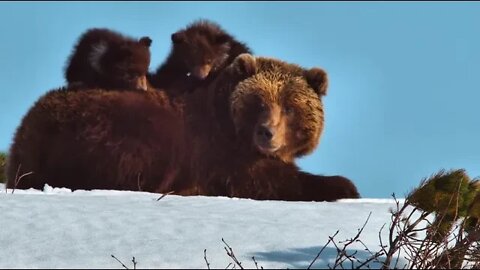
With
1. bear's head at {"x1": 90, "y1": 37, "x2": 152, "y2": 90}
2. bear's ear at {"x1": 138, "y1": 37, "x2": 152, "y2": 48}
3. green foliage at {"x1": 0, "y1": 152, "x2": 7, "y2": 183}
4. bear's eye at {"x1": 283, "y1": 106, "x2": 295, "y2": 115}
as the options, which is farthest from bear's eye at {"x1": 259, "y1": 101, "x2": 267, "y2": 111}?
green foliage at {"x1": 0, "y1": 152, "x2": 7, "y2": 183}

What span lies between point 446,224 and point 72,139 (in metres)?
3.30

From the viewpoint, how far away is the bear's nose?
7.07 meters

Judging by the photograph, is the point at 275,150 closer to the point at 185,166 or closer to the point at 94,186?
the point at 185,166

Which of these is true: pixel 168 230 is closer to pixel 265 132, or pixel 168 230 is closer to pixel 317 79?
pixel 265 132

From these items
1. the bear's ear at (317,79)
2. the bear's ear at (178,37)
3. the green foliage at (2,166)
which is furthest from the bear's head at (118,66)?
the green foliage at (2,166)

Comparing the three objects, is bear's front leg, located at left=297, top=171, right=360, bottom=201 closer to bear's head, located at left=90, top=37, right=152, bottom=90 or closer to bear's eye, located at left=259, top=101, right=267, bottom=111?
bear's eye, located at left=259, top=101, right=267, bottom=111

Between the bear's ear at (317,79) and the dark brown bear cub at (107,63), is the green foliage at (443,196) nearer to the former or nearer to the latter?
the bear's ear at (317,79)

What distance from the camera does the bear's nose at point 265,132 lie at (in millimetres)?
7066

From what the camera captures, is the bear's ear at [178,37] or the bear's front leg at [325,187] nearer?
the bear's front leg at [325,187]

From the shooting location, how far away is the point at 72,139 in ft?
22.7

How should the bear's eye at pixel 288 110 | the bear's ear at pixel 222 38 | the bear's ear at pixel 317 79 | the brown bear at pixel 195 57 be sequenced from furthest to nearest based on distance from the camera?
the bear's ear at pixel 222 38
the brown bear at pixel 195 57
the bear's ear at pixel 317 79
the bear's eye at pixel 288 110

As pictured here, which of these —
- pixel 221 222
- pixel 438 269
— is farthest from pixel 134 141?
pixel 438 269

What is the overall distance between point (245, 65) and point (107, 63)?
1.16 meters

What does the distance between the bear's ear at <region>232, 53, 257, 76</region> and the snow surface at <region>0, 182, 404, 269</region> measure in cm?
157
